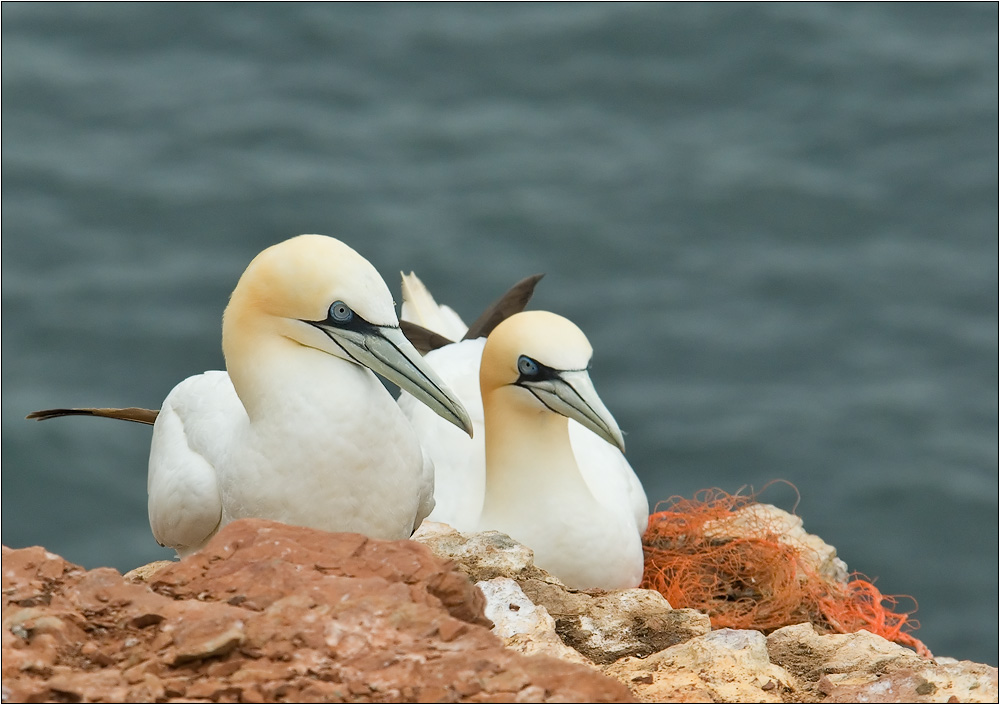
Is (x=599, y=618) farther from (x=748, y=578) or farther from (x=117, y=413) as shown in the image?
(x=748, y=578)

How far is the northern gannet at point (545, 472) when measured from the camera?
640 cm

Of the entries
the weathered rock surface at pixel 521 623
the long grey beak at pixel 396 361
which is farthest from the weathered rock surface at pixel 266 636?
the long grey beak at pixel 396 361

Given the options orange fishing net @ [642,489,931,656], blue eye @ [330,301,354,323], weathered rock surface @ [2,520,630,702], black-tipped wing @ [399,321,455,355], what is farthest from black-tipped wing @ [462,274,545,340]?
weathered rock surface @ [2,520,630,702]

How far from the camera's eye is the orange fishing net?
680 centimetres

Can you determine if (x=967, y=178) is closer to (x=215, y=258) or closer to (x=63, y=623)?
(x=215, y=258)

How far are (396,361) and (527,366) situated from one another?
167cm

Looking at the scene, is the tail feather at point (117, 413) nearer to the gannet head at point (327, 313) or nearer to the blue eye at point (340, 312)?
the gannet head at point (327, 313)

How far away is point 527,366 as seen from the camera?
6.46m

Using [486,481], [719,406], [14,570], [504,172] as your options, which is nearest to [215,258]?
[504,172]

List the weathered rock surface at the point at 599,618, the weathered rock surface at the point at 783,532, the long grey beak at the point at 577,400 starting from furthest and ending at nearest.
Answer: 1. the weathered rock surface at the point at 783,532
2. the long grey beak at the point at 577,400
3. the weathered rock surface at the point at 599,618

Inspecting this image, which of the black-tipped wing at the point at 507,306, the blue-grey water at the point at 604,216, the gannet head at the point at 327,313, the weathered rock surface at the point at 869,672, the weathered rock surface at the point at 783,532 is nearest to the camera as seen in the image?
the weathered rock surface at the point at 869,672

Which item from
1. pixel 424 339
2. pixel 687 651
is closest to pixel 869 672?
pixel 687 651

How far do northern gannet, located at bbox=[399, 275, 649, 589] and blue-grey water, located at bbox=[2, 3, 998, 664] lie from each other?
3.23 m

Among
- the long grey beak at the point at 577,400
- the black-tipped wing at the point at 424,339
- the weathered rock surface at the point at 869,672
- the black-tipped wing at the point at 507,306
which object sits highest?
the black-tipped wing at the point at 507,306
